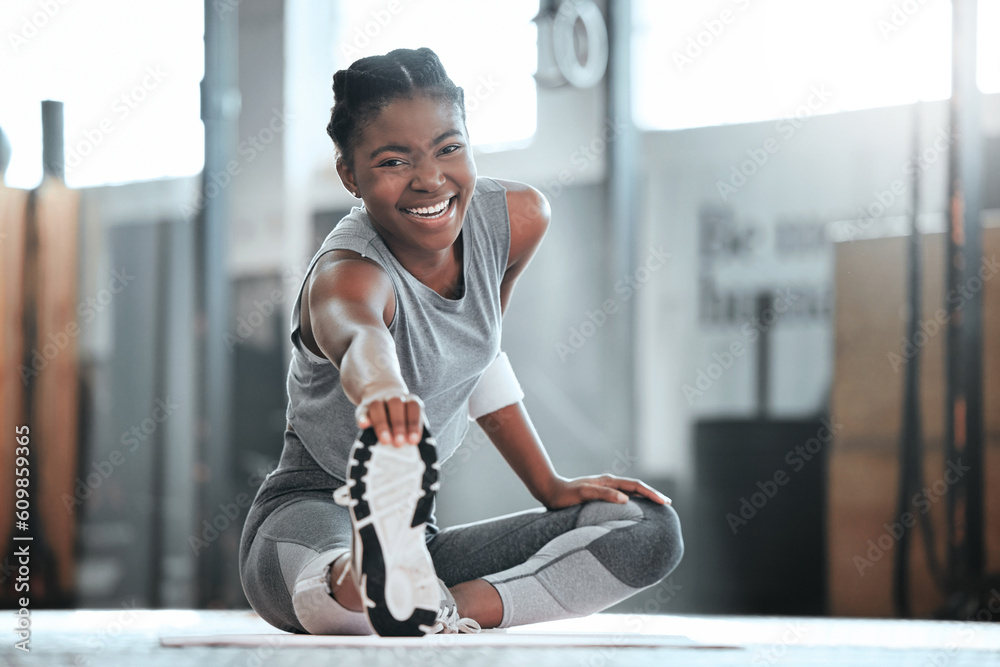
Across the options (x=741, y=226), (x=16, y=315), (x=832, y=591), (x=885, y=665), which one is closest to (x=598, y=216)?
(x=741, y=226)

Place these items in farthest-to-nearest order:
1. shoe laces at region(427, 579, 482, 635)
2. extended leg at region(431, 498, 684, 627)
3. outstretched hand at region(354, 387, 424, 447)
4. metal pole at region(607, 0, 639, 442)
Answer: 1. metal pole at region(607, 0, 639, 442)
2. extended leg at region(431, 498, 684, 627)
3. shoe laces at region(427, 579, 482, 635)
4. outstretched hand at region(354, 387, 424, 447)

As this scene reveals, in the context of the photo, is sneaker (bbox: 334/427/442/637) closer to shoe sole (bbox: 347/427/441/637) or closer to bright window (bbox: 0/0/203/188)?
shoe sole (bbox: 347/427/441/637)

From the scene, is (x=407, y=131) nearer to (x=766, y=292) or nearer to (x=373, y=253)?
(x=373, y=253)

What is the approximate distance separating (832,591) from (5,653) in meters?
1.98

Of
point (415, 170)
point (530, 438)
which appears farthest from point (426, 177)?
point (530, 438)

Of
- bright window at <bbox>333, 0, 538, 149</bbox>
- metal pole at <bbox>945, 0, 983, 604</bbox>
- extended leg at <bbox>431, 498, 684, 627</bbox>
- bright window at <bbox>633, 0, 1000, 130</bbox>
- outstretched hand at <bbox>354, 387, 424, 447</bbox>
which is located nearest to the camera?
outstretched hand at <bbox>354, 387, 424, 447</bbox>

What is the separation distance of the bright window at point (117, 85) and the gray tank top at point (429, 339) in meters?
1.98

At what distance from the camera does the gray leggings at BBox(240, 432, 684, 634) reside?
3.43 ft

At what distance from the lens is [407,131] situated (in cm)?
101

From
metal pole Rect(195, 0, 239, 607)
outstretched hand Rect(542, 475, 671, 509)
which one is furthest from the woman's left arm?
metal pole Rect(195, 0, 239, 607)

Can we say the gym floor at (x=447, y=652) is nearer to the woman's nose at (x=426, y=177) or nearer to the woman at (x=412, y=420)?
the woman at (x=412, y=420)

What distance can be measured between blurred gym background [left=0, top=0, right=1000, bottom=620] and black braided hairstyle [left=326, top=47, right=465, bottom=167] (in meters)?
1.61

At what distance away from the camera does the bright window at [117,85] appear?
2.76m

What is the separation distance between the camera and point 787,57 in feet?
8.50
